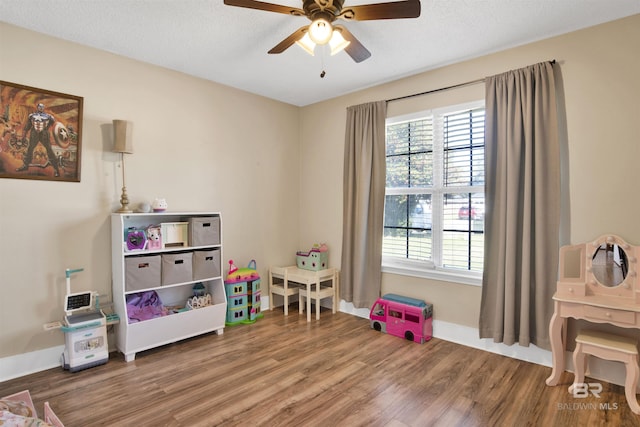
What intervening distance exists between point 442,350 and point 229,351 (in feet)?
6.11

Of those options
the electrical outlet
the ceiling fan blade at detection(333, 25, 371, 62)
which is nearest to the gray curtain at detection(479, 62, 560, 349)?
the ceiling fan blade at detection(333, 25, 371, 62)

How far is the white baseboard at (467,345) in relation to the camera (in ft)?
7.82

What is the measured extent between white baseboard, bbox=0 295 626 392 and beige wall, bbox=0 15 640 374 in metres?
0.07

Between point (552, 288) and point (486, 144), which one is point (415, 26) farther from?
point (552, 288)

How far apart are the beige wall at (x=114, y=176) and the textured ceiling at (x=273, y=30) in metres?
0.22

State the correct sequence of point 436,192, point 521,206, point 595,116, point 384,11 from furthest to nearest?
point 436,192 → point 521,206 → point 595,116 → point 384,11

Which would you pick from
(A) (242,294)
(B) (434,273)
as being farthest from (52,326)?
(B) (434,273)

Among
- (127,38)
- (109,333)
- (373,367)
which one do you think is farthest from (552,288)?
(127,38)

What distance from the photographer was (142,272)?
2785mm

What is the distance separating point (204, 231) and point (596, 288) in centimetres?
312

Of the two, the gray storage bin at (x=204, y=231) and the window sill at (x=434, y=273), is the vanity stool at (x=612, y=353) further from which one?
the gray storage bin at (x=204, y=231)

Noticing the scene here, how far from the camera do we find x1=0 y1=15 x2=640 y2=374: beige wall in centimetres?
240

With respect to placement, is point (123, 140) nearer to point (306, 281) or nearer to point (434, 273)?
point (306, 281)

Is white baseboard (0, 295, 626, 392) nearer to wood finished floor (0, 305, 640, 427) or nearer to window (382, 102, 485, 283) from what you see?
wood finished floor (0, 305, 640, 427)
